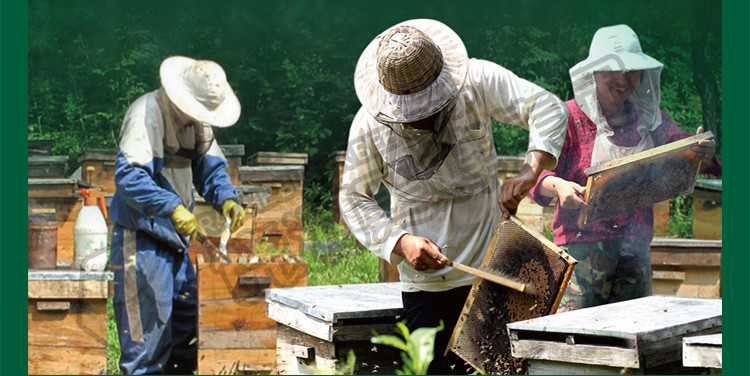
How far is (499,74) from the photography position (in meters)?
3.01

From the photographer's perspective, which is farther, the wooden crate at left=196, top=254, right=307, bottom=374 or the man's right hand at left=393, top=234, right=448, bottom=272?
the wooden crate at left=196, top=254, right=307, bottom=374

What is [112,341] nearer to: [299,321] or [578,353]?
[299,321]

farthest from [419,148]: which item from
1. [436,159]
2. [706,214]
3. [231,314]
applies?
[706,214]

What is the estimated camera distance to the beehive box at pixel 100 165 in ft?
13.8

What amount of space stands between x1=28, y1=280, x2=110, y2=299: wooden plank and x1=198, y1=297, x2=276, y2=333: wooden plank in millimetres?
504

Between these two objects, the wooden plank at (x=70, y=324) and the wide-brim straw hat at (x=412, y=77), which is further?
the wooden plank at (x=70, y=324)

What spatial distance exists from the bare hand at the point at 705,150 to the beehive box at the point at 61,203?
3126mm

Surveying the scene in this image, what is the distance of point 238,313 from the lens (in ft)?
13.7

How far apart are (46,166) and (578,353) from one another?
9.54 ft

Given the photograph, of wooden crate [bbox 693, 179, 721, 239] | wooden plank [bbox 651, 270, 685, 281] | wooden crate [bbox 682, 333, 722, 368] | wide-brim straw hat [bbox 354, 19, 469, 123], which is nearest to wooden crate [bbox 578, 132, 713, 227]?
wooden crate [bbox 693, 179, 721, 239]

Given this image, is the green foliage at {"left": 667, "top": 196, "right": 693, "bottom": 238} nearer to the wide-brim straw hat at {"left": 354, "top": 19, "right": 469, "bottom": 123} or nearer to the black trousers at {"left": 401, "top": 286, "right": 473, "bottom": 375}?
the black trousers at {"left": 401, "top": 286, "right": 473, "bottom": 375}

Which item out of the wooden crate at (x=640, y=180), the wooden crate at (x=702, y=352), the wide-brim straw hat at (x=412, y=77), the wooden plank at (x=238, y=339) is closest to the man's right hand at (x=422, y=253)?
the wide-brim straw hat at (x=412, y=77)

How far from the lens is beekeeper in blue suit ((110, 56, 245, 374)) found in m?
4.20

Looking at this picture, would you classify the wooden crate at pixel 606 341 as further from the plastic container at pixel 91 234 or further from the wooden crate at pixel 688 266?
the plastic container at pixel 91 234
